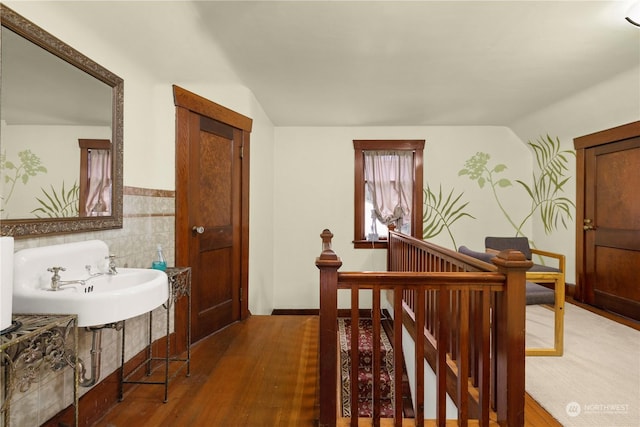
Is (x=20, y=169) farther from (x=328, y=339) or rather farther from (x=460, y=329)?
(x=460, y=329)

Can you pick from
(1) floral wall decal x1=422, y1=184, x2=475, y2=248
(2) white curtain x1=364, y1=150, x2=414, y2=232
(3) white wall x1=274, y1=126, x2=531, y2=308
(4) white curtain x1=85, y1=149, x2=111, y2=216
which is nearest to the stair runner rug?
(3) white wall x1=274, y1=126, x2=531, y2=308

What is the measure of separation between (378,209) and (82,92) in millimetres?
3428

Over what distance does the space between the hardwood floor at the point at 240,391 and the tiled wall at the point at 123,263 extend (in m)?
0.29

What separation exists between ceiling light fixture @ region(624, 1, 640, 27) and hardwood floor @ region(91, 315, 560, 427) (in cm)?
240

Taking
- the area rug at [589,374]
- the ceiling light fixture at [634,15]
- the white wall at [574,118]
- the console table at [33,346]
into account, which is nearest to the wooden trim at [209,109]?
the console table at [33,346]

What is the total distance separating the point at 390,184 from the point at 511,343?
315cm

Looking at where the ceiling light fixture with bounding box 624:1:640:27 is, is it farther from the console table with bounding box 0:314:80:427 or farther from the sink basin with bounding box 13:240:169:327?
the console table with bounding box 0:314:80:427

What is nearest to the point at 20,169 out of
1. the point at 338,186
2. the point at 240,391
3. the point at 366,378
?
the point at 240,391

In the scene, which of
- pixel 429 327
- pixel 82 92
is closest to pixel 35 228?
pixel 82 92

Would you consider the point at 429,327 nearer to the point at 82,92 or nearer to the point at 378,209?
the point at 378,209

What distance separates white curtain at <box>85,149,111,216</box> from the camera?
174 centimetres

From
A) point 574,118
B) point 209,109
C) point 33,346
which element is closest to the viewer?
point 33,346

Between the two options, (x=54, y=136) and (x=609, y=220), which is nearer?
(x=54, y=136)

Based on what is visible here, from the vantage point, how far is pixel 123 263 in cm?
200
